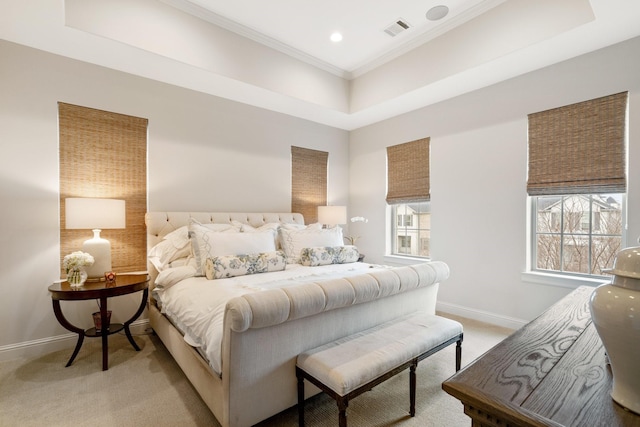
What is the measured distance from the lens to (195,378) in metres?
1.86

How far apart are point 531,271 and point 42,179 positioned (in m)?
4.82

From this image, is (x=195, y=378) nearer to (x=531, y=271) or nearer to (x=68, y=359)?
(x=68, y=359)

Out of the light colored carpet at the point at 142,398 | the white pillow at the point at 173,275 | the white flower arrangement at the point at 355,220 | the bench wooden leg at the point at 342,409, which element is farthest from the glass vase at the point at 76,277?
the white flower arrangement at the point at 355,220

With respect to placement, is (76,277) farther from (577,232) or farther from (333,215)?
(577,232)

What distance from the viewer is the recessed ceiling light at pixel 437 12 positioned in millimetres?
2850

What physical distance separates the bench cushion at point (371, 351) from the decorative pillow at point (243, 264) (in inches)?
43.6

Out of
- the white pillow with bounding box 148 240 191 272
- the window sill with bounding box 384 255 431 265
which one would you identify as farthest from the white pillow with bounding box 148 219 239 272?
the window sill with bounding box 384 255 431 265

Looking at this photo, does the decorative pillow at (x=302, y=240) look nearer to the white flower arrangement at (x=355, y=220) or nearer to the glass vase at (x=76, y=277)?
the white flower arrangement at (x=355, y=220)

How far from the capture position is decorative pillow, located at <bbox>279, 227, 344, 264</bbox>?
3.31m

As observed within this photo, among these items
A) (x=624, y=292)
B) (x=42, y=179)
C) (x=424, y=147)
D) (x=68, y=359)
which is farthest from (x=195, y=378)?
(x=424, y=147)

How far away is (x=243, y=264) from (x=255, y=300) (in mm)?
1198

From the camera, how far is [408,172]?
13.7ft

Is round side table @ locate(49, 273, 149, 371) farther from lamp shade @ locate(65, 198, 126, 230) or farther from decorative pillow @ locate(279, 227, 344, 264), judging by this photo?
decorative pillow @ locate(279, 227, 344, 264)

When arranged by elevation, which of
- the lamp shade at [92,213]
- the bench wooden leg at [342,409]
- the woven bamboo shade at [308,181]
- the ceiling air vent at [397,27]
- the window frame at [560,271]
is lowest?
the bench wooden leg at [342,409]
